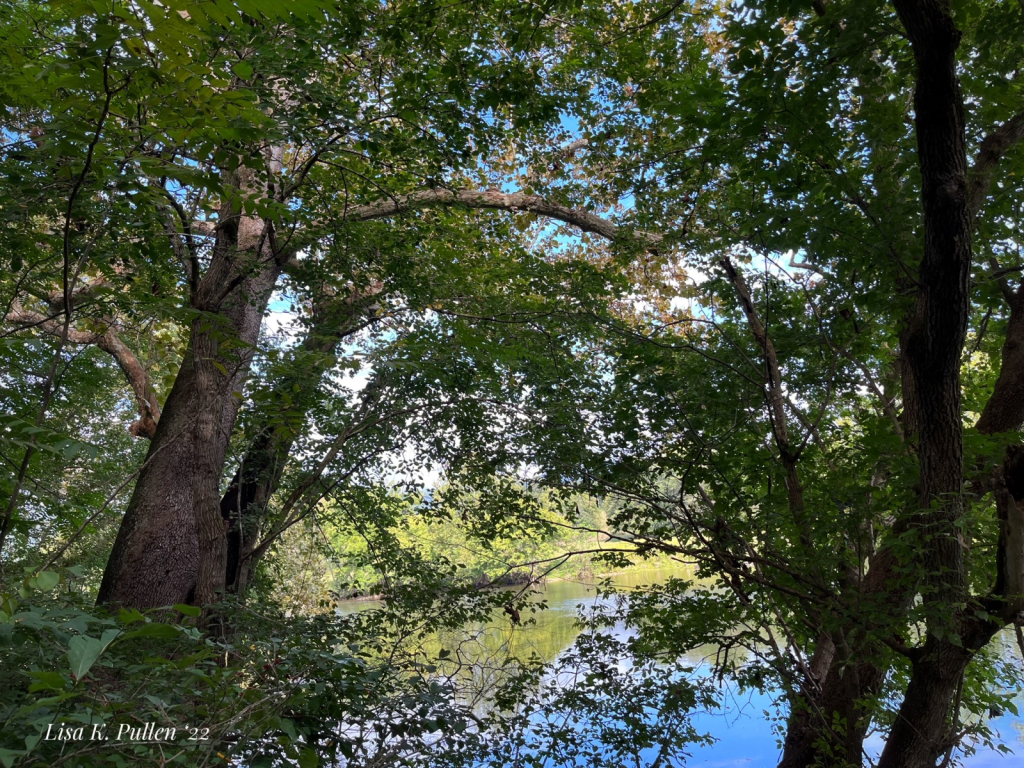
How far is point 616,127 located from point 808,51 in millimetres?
2531

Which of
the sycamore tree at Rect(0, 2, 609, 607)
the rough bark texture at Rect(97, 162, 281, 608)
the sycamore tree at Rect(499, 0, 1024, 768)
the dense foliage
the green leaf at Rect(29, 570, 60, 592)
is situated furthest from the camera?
the rough bark texture at Rect(97, 162, 281, 608)

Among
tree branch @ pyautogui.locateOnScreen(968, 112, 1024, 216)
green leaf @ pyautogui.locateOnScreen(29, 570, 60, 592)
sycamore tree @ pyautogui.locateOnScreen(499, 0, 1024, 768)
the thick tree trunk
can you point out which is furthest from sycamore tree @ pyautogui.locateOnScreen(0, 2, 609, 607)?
tree branch @ pyautogui.locateOnScreen(968, 112, 1024, 216)

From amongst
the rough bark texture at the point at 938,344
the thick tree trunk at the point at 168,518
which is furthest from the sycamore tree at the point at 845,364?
the thick tree trunk at the point at 168,518

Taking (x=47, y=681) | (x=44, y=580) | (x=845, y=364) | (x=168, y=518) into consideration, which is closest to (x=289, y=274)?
(x=168, y=518)

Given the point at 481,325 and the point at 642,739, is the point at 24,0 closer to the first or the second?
the point at 481,325

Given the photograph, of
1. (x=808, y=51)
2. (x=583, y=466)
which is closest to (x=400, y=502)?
(x=583, y=466)

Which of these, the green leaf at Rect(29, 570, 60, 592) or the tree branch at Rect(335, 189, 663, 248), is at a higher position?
the tree branch at Rect(335, 189, 663, 248)

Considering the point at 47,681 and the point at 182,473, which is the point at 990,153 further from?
the point at 182,473

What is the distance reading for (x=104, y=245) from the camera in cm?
362

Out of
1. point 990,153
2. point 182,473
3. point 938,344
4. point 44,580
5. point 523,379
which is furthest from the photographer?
point 523,379

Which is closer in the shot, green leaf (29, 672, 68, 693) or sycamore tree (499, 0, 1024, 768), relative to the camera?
green leaf (29, 672, 68, 693)

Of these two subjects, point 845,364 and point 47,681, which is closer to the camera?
point 47,681

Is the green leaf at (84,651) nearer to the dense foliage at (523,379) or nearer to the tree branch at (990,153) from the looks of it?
the dense foliage at (523,379)

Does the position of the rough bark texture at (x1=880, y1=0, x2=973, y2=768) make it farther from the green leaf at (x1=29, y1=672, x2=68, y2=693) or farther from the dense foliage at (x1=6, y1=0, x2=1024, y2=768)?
the green leaf at (x1=29, y1=672, x2=68, y2=693)
